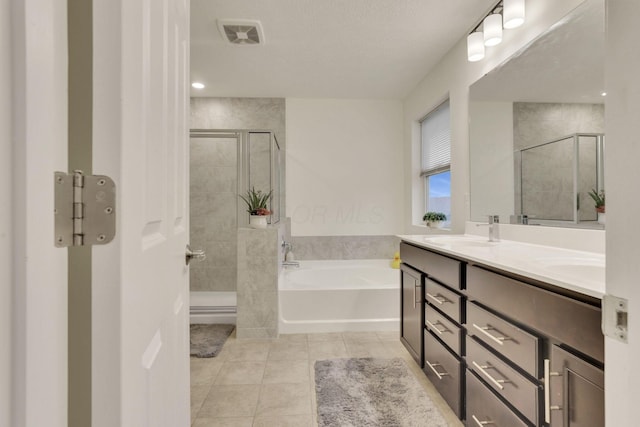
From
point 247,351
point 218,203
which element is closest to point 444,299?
point 247,351

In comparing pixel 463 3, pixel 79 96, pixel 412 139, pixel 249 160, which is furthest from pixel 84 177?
pixel 412 139

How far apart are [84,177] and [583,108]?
1.92 metres

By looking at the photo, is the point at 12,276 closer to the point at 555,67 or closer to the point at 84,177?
the point at 84,177

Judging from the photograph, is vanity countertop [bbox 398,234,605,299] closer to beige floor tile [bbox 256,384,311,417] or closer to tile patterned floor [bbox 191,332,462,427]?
tile patterned floor [bbox 191,332,462,427]

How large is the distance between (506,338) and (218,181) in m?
3.37

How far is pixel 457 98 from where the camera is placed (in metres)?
2.58

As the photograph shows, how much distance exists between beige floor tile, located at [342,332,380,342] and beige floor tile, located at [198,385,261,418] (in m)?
0.93

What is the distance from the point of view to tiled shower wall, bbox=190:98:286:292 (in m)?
3.74

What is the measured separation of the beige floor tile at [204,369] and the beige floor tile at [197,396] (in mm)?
45

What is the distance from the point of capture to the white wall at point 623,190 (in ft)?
1.65

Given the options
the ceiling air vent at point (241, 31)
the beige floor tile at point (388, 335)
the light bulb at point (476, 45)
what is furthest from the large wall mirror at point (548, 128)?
the ceiling air vent at point (241, 31)

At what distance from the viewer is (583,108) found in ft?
4.86

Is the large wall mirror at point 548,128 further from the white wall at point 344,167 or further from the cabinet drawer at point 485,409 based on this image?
the white wall at point 344,167

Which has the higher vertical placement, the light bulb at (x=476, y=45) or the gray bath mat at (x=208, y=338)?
the light bulb at (x=476, y=45)
